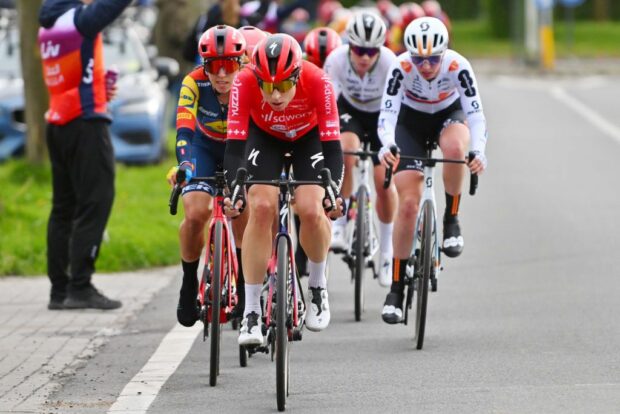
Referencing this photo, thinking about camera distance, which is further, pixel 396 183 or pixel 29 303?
pixel 29 303

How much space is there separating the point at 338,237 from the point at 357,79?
3.96 feet

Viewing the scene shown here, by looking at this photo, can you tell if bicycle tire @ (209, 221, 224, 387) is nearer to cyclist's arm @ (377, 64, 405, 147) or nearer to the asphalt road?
the asphalt road

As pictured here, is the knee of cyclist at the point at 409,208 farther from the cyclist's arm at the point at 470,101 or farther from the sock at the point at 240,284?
the sock at the point at 240,284

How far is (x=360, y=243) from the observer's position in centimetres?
1178

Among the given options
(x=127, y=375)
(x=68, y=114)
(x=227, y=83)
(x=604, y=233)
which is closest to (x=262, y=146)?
(x=227, y=83)

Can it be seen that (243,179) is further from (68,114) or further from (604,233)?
(604,233)

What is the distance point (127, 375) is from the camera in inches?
362

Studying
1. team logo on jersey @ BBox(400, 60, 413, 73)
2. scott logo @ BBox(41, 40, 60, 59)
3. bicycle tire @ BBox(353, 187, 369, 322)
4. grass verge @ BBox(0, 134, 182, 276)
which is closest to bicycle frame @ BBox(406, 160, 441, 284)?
team logo on jersey @ BBox(400, 60, 413, 73)

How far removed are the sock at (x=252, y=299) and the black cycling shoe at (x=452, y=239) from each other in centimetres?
233

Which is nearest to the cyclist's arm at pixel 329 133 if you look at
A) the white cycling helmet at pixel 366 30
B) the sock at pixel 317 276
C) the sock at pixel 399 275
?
the sock at pixel 317 276

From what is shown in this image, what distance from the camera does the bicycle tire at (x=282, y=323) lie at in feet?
26.1

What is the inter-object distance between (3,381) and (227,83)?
2.07 m

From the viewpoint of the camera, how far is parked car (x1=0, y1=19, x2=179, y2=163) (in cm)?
2077

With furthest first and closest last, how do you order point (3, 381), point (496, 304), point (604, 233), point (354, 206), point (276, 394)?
1. point (604, 233)
2. point (354, 206)
3. point (496, 304)
4. point (3, 381)
5. point (276, 394)
